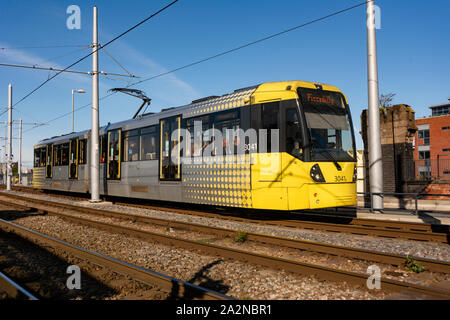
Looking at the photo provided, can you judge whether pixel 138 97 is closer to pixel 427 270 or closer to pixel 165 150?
pixel 165 150

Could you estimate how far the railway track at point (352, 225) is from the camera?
759 cm

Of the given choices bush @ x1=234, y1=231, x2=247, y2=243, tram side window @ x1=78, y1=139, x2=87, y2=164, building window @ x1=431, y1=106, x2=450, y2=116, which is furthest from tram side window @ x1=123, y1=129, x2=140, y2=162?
building window @ x1=431, y1=106, x2=450, y2=116

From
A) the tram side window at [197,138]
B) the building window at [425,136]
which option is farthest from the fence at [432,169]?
the building window at [425,136]

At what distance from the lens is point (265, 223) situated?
9898mm

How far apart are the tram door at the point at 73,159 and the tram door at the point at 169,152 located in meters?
8.44

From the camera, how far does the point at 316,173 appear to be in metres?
8.76

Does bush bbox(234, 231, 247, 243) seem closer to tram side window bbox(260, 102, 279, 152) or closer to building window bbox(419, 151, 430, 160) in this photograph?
tram side window bbox(260, 102, 279, 152)

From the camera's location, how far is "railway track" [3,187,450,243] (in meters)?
7.59

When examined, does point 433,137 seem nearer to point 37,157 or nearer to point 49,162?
point 49,162

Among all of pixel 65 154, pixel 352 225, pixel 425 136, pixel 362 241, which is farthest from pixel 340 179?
pixel 425 136

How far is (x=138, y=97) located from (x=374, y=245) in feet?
41.0

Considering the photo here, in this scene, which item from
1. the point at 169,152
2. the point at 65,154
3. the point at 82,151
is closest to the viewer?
the point at 169,152

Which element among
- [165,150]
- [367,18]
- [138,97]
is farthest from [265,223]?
[138,97]

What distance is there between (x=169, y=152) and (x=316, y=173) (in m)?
5.36
